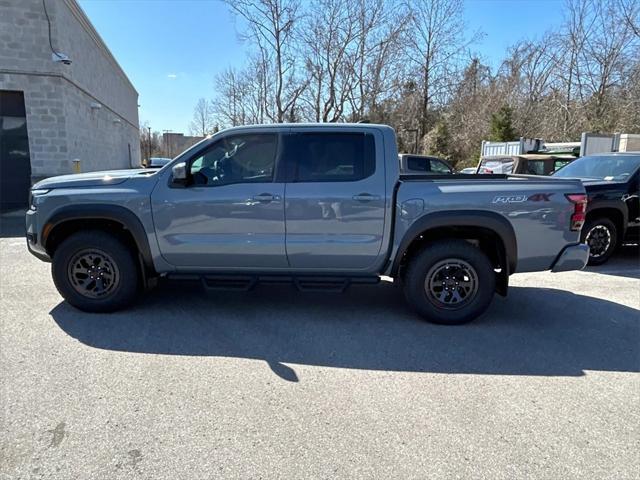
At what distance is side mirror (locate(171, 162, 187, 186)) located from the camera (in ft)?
13.2

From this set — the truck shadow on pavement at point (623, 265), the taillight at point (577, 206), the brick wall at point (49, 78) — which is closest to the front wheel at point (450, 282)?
the taillight at point (577, 206)

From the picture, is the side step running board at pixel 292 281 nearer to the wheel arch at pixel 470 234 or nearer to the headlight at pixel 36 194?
the wheel arch at pixel 470 234

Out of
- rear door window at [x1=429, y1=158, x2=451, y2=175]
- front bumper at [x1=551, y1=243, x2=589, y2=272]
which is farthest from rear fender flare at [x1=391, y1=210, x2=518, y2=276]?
rear door window at [x1=429, y1=158, x2=451, y2=175]

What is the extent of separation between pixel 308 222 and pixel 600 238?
5749mm

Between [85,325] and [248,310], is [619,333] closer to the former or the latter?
[248,310]

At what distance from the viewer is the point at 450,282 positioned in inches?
164

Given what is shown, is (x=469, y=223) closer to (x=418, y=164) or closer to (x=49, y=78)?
(x=418, y=164)

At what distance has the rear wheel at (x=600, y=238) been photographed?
6.79 meters

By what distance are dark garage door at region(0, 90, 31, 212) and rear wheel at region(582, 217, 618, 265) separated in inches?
585

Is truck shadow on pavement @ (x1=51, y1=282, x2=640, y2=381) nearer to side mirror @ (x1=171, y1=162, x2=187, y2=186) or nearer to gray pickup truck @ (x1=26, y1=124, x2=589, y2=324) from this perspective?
gray pickup truck @ (x1=26, y1=124, x2=589, y2=324)

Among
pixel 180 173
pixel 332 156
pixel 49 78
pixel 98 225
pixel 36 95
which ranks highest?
pixel 49 78

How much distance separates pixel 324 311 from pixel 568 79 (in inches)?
1207

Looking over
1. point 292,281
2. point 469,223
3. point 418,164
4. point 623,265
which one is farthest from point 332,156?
point 418,164

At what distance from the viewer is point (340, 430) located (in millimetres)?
2543
